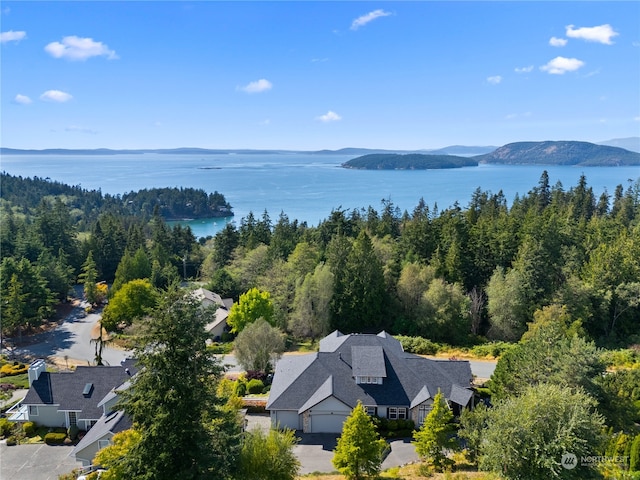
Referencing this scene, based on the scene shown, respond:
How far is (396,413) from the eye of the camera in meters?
25.7

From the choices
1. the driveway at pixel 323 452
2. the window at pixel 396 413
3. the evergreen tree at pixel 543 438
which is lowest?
the driveway at pixel 323 452

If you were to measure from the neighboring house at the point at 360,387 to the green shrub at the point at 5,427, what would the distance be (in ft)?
51.7

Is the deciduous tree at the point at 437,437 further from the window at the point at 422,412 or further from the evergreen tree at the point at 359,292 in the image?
the evergreen tree at the point at 359,292

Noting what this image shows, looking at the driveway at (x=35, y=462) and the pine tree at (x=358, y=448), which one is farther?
the driveway at (x=35, y=462)

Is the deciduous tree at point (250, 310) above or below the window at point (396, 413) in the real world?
above

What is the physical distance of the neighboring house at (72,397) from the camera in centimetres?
2684

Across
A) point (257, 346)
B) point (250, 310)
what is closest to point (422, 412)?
point (257, 346)

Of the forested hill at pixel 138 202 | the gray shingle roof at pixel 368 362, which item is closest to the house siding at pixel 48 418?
the gray shingle roof at pixel 368 362

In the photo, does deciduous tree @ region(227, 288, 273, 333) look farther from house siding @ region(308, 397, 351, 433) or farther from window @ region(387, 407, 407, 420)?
window @ region(387, 407, 407, 420)

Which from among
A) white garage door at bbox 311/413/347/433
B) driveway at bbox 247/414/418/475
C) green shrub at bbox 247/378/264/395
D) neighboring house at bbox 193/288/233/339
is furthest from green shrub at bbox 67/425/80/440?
neighboring house at bbox 193/288/233/339

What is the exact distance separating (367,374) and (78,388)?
701 inches

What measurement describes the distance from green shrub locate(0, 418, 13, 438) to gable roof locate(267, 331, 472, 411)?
15.7 meters

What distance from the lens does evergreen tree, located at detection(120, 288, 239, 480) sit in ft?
45.2

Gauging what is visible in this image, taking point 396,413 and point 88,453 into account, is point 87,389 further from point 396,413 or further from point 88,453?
point 396,413
